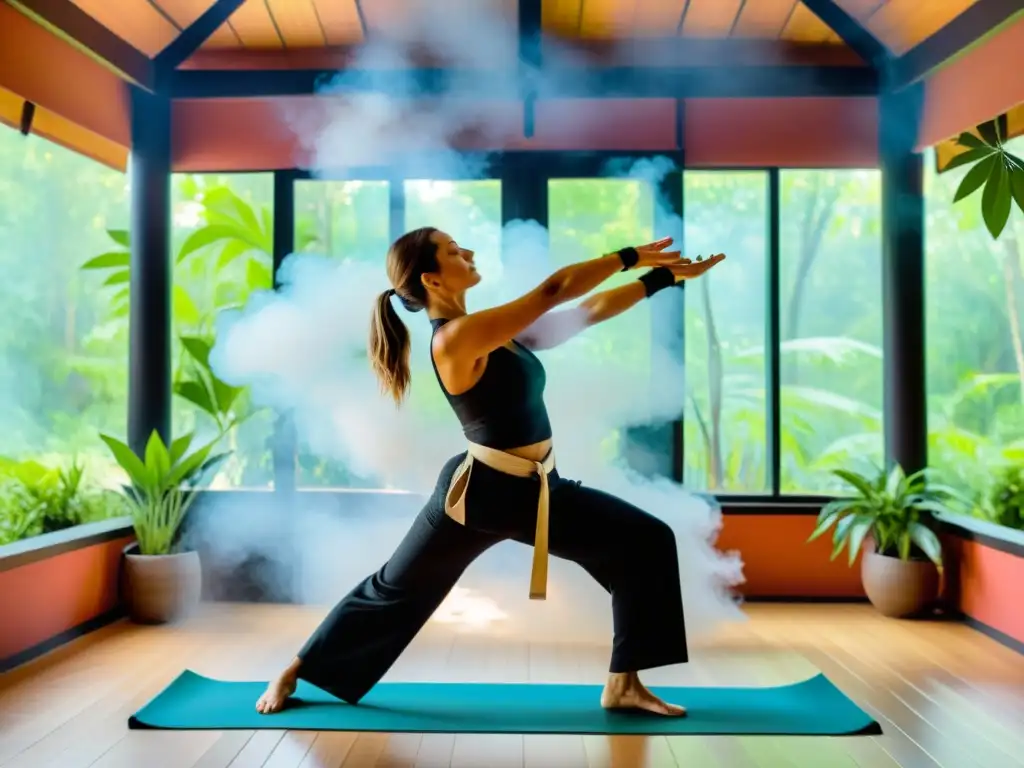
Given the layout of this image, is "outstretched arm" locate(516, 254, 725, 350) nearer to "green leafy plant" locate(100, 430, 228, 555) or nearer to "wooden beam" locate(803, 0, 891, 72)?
"green leafy plant" locate(100, 430, 228, 555)

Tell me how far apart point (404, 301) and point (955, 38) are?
254cm

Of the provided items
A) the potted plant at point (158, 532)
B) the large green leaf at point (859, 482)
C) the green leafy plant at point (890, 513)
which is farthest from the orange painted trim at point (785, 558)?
the potted plant at point (158, 532)

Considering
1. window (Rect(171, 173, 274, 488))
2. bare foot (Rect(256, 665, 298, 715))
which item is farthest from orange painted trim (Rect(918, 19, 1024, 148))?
bare foot (Rect(256, 665, 298, 715))

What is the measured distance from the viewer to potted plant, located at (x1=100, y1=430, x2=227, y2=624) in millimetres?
3785

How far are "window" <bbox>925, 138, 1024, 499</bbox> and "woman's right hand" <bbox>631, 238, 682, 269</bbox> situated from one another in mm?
4104

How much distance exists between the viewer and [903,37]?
13.0 feet

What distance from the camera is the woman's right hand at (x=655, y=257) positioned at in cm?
243

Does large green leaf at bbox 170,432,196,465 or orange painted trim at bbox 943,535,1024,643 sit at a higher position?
large green leaf at bbox 170,432,196,465

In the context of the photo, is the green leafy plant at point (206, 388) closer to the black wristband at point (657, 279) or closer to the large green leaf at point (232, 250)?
the large green leaf at point (232, 250)

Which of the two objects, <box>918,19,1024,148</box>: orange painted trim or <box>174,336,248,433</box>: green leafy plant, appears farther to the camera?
<box>174,336,248,433</box>: green leafy plant

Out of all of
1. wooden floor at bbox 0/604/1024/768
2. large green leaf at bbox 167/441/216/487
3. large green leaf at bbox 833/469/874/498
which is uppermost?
large green leaf at bbox 167/441/216/487

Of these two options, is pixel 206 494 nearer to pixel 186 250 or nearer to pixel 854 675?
pixel 186 250

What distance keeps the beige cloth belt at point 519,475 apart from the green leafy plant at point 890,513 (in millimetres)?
1902

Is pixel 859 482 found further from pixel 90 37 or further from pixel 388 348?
pixel 90 37
